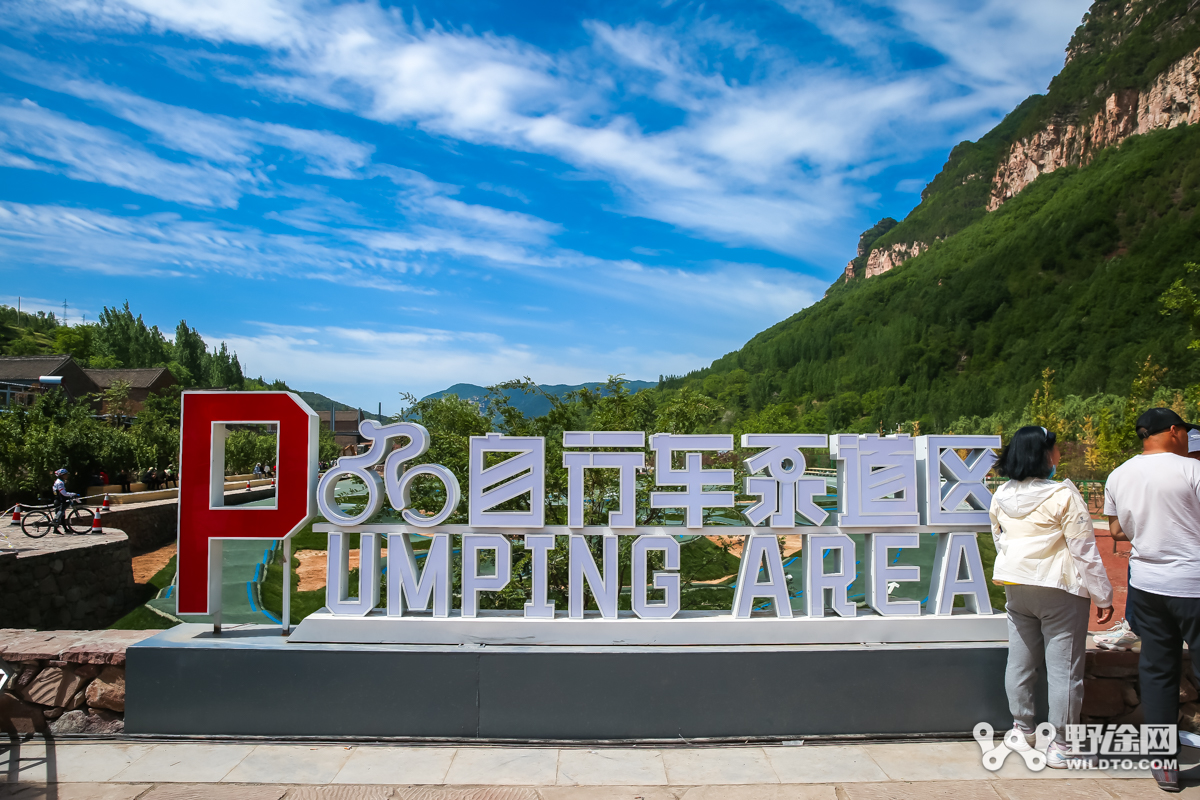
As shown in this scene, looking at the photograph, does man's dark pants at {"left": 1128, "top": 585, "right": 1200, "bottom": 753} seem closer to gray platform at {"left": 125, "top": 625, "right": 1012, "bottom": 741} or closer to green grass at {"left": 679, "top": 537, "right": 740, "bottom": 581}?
gray platform at {"left": 125, "top": 625, "right": 1012, "bottom": 741}

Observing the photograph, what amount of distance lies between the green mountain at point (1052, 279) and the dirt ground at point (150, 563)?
54031 mm

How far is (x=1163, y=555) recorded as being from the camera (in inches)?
140

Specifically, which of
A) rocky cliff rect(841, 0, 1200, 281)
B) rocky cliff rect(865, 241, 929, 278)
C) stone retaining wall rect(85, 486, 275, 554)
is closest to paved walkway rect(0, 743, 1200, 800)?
stone retaining wall rect(85, 486, 275, 554)

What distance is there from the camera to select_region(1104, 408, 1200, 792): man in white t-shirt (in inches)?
138

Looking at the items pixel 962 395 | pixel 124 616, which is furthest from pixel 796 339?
pixel 124 616

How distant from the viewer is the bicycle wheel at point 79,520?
17531mm

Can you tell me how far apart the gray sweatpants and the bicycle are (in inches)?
810

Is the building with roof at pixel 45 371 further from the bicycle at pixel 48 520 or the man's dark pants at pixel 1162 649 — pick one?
the man's dark pants at pixel 1162 649

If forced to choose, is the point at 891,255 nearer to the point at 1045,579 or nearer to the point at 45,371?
the point at 45,371

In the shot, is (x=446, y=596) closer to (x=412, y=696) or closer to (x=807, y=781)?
(x=412, y=696)

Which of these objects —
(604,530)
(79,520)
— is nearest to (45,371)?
(79,520)

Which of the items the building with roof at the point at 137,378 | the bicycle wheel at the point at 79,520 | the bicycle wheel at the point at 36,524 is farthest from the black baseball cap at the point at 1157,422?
the building with roof at the point at 137,378

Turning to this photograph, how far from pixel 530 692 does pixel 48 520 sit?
1880cm

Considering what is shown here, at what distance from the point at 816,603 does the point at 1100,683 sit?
68.1 inches
